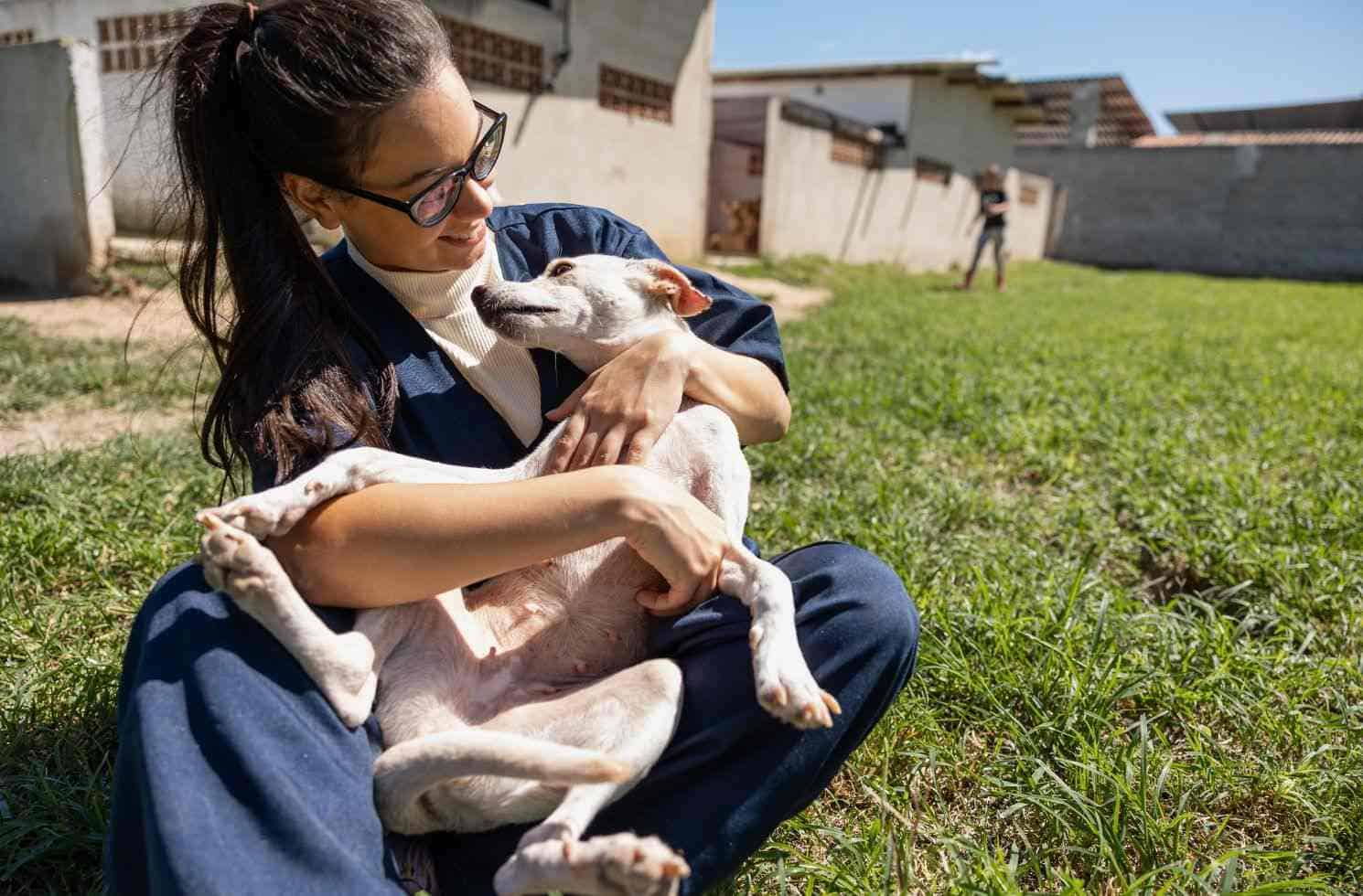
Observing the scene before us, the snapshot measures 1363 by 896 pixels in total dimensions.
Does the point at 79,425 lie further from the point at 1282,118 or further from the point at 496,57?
the point at 1282,118

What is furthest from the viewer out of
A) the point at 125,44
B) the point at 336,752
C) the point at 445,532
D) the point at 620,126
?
the point at 620,126

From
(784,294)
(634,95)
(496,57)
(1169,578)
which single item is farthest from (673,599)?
(634,95)

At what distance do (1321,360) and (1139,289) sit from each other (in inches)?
322

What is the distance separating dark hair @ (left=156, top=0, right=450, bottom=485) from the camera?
1.59 metres

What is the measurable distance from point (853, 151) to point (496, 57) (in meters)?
9.18

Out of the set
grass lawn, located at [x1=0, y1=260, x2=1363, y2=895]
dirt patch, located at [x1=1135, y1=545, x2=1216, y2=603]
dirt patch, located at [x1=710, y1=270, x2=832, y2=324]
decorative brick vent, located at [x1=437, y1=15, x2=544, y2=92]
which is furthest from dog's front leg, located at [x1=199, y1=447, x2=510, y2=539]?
dirt patch, located at [x1=710, y1=270, x2=832, y2=324]

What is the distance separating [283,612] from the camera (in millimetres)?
1412

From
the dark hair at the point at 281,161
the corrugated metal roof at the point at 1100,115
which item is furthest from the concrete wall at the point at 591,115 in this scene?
the corrugated metal roof at the point at 1100,115

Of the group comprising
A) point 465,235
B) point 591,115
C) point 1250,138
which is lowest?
point 465,235

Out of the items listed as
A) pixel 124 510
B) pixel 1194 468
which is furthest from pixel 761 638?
pixel 1194 468

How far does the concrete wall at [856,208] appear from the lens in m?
13.8

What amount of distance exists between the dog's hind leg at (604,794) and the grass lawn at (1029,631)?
378 mm

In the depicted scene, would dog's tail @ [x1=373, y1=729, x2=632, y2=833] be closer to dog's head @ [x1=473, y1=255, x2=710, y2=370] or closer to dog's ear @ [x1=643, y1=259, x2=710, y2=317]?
dog's head @ [x1=473, y1=255, x2=710, y2=370]

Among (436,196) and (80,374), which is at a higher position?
(436,196)
